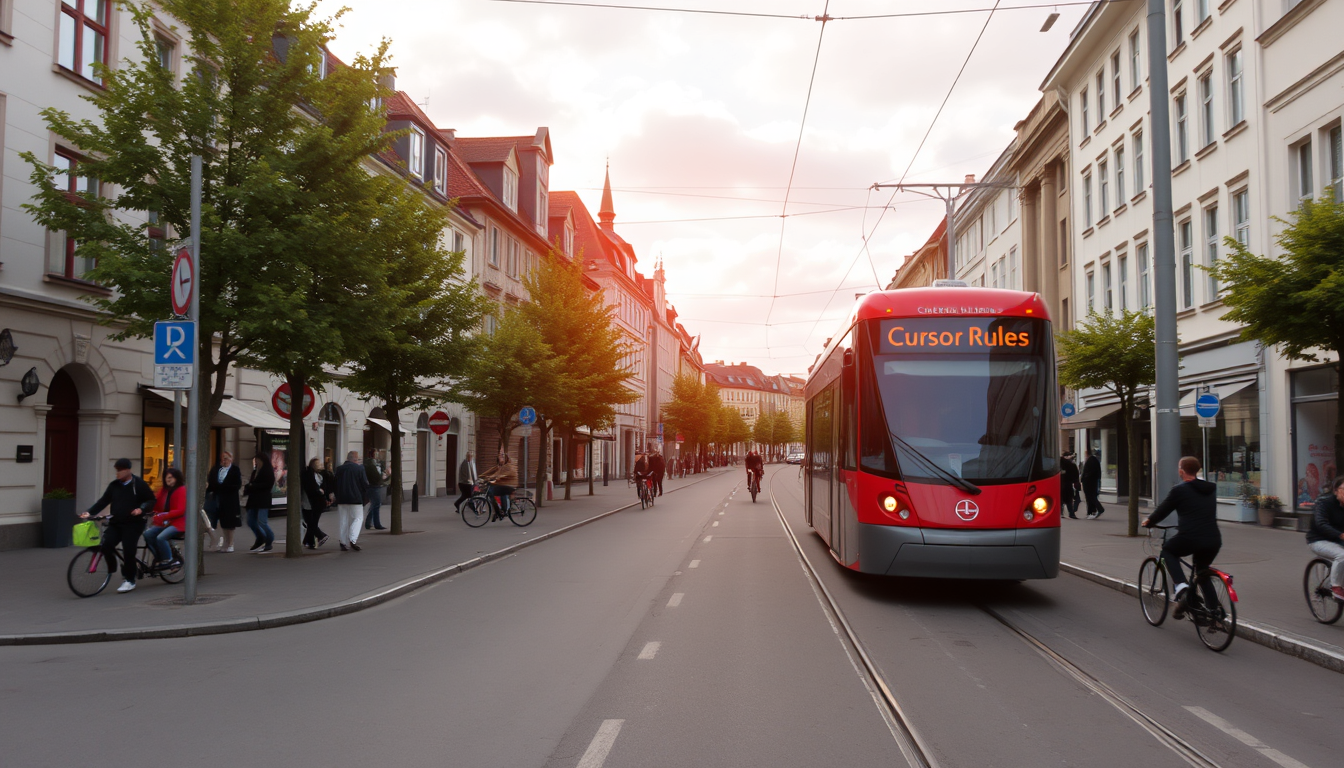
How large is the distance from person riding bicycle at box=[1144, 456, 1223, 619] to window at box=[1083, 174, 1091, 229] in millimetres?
28184

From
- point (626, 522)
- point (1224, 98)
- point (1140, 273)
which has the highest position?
point (1224, 98)

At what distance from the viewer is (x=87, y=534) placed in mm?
11680

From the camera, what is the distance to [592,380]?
34094 mm

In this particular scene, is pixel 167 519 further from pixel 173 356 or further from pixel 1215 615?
pixel 1215 615

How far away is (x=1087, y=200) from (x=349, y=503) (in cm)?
2771

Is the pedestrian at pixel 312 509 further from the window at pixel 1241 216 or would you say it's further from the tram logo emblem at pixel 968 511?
the window at pixel 1241 216

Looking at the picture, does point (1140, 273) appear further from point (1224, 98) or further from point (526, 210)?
point (526, 210)

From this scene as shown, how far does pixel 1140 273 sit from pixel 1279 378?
29.7 feet

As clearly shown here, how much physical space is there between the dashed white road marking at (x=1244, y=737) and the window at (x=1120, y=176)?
92.7ft

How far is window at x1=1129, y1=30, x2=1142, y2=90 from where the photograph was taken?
3006 centimetres

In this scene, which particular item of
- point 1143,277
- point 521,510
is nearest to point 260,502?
point 521,510

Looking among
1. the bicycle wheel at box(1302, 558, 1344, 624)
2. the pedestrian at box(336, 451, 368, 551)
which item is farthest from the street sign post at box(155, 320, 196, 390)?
the bicycle wheel at box(1302, 558, 1344, 624)

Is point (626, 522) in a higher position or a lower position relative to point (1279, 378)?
lower

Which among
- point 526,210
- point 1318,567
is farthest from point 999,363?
point 526,210
